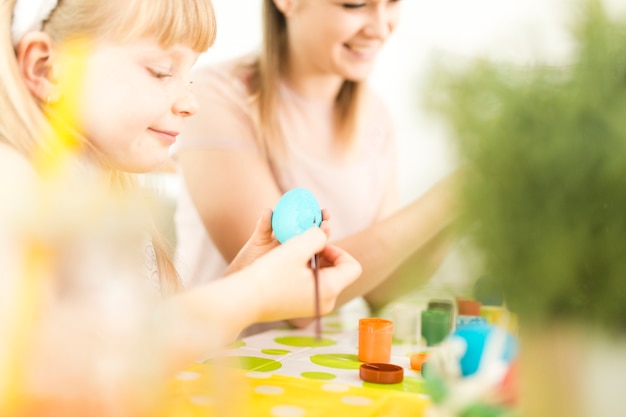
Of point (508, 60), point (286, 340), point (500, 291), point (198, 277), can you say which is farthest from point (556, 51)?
point (198, 277)

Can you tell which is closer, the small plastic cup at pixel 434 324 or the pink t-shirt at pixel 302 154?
the small plastic cup at pixel 434 324

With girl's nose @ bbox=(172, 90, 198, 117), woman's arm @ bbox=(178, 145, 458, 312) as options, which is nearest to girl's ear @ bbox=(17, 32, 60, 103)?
girl's nose @ bbox=(172, 90, 198, 117)

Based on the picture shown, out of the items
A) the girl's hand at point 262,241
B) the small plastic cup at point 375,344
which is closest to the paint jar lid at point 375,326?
the small plastic cup at point 375,344

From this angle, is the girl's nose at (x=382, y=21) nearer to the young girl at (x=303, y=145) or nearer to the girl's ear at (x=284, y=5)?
the young girl at (x=303, y=145)

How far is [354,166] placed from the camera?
1.24 meters

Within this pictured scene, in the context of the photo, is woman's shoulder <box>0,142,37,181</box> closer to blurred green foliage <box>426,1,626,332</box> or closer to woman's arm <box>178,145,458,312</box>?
blurred green foliage <box>426,1,626,332</box>

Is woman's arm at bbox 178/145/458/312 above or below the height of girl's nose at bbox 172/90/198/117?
below

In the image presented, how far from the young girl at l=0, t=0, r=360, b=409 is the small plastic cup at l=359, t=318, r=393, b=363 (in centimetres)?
15

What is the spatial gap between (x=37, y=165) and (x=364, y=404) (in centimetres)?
34

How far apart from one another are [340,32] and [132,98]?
0.51 m

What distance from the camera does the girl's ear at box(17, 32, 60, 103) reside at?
2.02ft

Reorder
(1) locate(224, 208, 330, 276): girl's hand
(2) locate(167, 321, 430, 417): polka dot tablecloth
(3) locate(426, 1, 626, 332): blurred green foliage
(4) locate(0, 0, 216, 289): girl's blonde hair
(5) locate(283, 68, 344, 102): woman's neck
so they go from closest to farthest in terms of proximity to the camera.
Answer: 1. (3) locate(426, 1, 626, 332): blurred green foliage
2. (2) locate(167, 321, 430, 417): polka dot tablecloth
3. (4) locate(0, 0, 216, 289): girl's blonde hair
4. (1) locate(224, 208, 330, 276): girl's hand
5. (5) locate(283, 68, 344, 102): woman's neck

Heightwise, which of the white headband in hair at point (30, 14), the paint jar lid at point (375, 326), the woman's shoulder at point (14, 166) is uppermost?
the white headband in hair at point (30, 14)

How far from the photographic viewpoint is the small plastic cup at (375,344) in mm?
723
